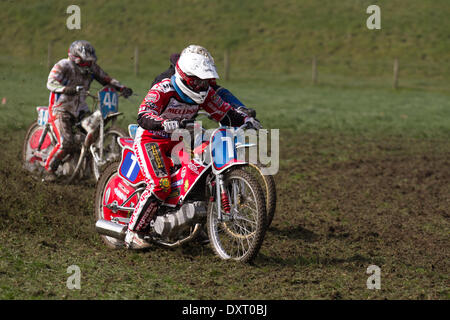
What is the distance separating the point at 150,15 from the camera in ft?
178

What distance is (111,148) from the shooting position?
10.5 meters

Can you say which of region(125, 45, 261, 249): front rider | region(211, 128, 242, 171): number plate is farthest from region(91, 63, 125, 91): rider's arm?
region(211, 128, 242, 171): number plate

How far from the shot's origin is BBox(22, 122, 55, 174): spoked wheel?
1112 centimetres

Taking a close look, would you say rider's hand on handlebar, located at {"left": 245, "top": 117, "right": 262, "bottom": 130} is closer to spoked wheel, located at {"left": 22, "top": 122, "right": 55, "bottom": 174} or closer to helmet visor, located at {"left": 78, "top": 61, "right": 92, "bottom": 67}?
helmet visor, located at {"left": 78, "top": 61, "right": 92, "bottom": 67}

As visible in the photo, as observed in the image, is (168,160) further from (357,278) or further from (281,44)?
(281,44)

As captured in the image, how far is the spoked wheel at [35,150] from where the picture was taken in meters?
11.1

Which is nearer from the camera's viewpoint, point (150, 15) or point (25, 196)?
point (25, 196)

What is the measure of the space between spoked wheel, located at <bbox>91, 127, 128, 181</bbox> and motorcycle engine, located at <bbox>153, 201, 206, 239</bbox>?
12.5 feet

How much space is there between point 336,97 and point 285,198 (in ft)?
60.4

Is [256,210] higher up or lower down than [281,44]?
lower down

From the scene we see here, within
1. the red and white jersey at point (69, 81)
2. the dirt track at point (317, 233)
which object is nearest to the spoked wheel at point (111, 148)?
the dirt track at point (317, 233)

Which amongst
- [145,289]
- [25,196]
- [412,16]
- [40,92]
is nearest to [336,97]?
[40,92]

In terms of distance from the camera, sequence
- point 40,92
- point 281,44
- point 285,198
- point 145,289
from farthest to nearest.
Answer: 1. point 281,44
2. point 40,92
3. point 285,198
4. point 145,289

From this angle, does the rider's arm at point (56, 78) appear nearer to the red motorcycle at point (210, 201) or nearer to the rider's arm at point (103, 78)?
the rider's arm at point (103, 78)
